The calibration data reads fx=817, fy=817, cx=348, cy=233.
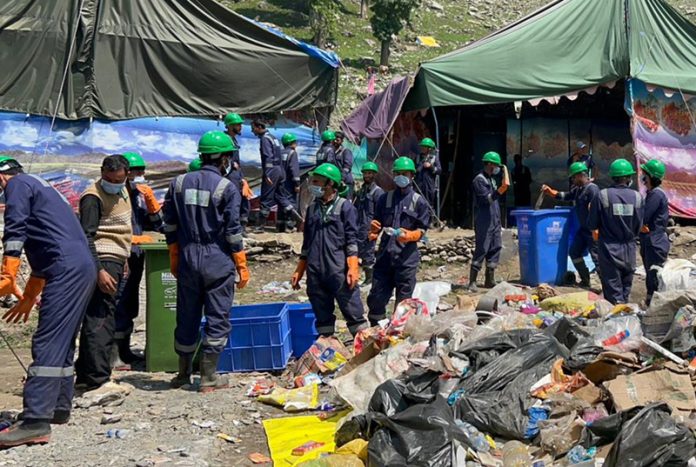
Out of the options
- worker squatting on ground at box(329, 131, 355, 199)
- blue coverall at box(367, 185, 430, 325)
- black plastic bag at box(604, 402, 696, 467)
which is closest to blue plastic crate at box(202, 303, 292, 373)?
blue coverall at box(367, 185, 430, 325)

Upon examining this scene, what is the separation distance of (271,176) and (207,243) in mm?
7592

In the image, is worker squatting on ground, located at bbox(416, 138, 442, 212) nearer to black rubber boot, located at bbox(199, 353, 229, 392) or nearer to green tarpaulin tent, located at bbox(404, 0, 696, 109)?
green tarpaulin tent, located at bbox(404, 0, 696, 109)

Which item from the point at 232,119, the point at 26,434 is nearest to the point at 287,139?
the point at 232,119

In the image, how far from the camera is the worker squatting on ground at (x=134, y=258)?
6.86m

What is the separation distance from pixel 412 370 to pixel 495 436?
862mm

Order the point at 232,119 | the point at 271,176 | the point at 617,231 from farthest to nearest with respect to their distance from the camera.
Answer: the point at 271,176, the point at 232,119, the point at 617,231

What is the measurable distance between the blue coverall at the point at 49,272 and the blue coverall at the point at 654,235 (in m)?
5.53

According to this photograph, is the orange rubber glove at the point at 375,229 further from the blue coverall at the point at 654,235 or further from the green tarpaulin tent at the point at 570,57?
the green tarpaulin tent at the point at 570,57

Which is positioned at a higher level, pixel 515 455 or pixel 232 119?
pixel 232 119

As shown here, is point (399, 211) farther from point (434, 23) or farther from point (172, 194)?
point (434, 23)

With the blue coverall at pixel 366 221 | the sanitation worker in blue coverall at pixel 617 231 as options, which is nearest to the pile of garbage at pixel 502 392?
the sanitation worker in blue coverall at pixel 617 231

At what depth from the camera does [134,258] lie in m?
6.86

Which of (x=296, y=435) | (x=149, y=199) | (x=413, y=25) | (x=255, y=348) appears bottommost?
(x=296, y=435)

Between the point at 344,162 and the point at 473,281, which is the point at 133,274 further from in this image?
the point at 344,162
